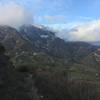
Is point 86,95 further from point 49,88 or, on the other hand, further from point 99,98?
point 49,88

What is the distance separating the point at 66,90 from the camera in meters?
82.6

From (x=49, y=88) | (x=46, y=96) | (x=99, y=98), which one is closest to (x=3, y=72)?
(x=46, y=96)

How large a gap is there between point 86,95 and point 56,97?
16684 mm

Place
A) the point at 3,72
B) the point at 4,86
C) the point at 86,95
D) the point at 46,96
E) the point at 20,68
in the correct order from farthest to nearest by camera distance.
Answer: the point at 20,68
the point at 86,95
the point at 46,96
the point at 3,72
the point at 4,86

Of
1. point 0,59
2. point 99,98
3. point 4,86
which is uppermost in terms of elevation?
point 0,59

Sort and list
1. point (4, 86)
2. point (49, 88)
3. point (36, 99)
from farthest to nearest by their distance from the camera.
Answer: point (49, 88), point (36, 99), point (4, 86)

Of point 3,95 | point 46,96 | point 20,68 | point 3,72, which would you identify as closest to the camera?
point 3,95

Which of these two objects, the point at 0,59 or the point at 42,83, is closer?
the point at 0,59

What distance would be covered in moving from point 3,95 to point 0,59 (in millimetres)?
27439

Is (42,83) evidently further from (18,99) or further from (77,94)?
(18,99)

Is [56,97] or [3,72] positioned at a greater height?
[3,72]

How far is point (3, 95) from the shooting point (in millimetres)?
45500

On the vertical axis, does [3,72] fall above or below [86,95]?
above

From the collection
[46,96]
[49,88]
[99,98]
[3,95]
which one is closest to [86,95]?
[99,98]
